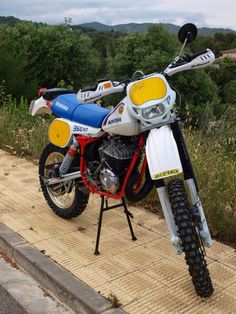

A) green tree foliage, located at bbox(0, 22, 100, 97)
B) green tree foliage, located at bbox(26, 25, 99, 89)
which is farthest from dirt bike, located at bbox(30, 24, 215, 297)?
green tree foliage, located at bbox(26, 25, 99, 89)

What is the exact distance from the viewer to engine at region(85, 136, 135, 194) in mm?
3684

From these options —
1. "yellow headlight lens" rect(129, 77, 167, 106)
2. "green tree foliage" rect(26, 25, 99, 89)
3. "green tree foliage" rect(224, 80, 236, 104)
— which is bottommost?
"green tree foliage" rect(224, 80, 236, 104)

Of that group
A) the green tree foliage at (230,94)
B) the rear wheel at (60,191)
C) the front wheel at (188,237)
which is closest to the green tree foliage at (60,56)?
the green tree foliage at (230,94)

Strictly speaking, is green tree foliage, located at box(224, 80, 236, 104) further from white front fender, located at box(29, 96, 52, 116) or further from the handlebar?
the handlebar

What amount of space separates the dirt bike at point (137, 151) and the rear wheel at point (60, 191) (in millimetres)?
13

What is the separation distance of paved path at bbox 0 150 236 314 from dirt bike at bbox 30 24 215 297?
179 millimetres

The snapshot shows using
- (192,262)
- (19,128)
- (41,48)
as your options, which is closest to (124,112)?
(192,262)

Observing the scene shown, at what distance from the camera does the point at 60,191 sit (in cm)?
459

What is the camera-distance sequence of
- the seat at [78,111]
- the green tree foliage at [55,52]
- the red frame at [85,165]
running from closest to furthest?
1. the red frame at [85,165]
2. the seat at [78,111]
3. the green tree foliage at [55,52]

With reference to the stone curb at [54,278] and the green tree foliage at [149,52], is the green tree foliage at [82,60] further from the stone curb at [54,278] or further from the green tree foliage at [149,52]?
the stone curb at [54,278]

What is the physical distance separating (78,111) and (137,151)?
0.81 m

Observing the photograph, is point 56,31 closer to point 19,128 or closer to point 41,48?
point 41,48

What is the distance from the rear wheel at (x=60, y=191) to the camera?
14.5 ft

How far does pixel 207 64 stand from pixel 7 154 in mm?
4739
